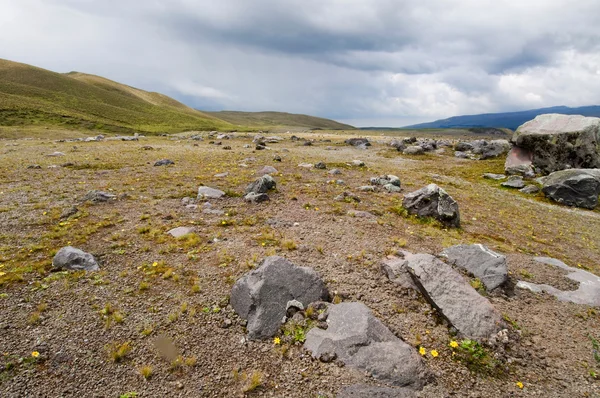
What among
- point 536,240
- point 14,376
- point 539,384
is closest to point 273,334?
point 14,376

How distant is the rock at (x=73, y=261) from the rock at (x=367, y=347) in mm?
8914

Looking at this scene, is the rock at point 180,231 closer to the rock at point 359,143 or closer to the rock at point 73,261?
the rock at point 73,261

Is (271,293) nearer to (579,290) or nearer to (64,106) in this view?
(579,290)

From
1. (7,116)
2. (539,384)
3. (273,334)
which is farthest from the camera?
(7,116)

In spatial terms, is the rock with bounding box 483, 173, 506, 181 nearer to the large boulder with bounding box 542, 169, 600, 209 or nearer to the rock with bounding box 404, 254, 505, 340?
the large boulder with bounding box 542, 169, 600, 209

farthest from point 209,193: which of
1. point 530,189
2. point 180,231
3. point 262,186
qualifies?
point 530,189

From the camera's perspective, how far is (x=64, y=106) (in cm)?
13850

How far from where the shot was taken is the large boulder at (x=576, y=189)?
98.8ft

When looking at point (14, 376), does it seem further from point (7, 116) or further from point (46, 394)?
point (7, 116)

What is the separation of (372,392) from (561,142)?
45.9m

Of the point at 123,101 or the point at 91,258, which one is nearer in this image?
the point at 91,258

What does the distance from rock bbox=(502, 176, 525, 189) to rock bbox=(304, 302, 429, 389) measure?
35019 mm

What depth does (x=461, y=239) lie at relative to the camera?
1745 centimetres

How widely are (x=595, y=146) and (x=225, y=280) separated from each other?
47549 mm
